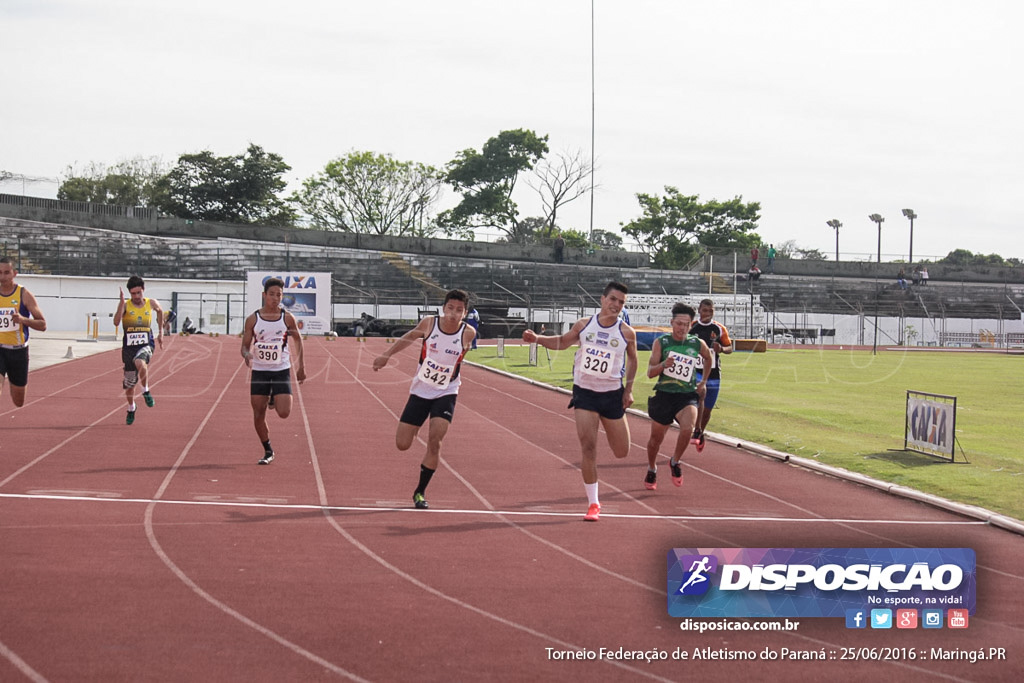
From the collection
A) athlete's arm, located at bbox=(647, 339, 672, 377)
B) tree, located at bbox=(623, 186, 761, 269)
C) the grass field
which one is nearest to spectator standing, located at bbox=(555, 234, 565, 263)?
tree, located at bbox=(623, 186, 761, 269)

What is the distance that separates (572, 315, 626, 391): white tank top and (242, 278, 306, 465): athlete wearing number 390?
3.78 metres

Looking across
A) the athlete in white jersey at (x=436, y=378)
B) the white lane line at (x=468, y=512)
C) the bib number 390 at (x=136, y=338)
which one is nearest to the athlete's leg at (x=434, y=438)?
the athlete in white jersey at (x=436, y=378)

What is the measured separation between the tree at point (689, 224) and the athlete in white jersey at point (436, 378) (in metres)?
78.8

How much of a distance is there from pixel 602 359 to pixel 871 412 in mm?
12968

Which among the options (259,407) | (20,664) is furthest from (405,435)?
(20,664)

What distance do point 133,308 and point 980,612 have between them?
1221 centimetres

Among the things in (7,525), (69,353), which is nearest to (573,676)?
(7,525)

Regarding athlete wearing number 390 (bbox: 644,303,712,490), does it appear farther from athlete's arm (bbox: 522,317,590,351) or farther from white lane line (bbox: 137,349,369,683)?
white lane line (bbox: 137,349,369,683)

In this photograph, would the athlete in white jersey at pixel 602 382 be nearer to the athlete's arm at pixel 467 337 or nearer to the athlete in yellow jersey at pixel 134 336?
the athlete's arm at pixel 467 337

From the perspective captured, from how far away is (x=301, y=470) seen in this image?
37.7 ft

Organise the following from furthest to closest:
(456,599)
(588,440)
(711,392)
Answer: (711,392), (588,440), (456,599)

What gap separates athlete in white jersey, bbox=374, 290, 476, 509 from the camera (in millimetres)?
9234

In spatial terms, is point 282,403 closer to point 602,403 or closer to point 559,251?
point 602,403

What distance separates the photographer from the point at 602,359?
9.17m
